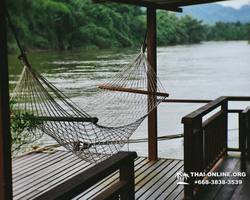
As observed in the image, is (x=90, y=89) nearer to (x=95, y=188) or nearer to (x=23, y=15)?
(x=95, y=188)

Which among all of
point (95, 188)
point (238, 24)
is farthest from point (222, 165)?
point (238, 24)

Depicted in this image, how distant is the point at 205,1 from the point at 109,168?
2.02m

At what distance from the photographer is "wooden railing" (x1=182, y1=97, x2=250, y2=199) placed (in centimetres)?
183

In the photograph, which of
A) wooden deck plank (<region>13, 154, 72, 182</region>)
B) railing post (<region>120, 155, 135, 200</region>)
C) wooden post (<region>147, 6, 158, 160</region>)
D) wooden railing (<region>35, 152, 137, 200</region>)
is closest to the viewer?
wooden railing (<region>35, 152, 137, 200</region>)

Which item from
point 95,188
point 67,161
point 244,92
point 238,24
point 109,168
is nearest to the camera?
point 109,168

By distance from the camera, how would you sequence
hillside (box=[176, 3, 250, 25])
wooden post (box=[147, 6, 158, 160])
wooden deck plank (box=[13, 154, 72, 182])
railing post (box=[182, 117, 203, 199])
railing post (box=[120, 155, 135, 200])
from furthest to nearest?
hillside (box=[176, 3, 250, 25]), wooden post (box=[147, 6, 158, 160]), wooden deck plank (box=[13, 154, 72, 182]), railing post (box=[182, 117, 203, 199]), railing post (box=[120, 155, 135, 200])

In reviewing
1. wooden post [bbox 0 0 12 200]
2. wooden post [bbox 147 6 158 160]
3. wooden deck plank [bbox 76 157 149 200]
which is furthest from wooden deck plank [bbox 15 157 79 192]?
wooden post [bbox 0 0 12 200]

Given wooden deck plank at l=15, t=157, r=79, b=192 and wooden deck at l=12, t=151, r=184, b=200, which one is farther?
wooden deck plank at l=15, t=157, r=79, b=192

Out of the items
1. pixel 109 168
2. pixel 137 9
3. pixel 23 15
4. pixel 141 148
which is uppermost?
pixel 137 9

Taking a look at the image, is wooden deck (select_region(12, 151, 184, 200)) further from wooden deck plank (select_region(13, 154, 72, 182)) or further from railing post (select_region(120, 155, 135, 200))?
railing post (select_region(120, 155, 135, 200))

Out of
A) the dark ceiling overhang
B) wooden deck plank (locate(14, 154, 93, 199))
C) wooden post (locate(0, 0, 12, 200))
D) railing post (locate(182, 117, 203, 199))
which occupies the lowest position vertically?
wooden deck plank (locate(14, 154, 93, 199))

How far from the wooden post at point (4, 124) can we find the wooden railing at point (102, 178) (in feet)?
1.13

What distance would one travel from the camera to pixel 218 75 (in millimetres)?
16109

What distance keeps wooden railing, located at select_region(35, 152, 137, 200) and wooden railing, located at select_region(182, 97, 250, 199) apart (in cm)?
73
